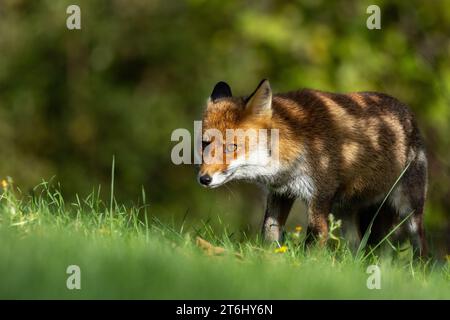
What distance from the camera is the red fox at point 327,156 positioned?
6.66 meters

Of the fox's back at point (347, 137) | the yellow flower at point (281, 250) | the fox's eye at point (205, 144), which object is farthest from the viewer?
the fox's back at point (347, 137)

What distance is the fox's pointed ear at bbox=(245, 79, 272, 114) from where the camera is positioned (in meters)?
6.64

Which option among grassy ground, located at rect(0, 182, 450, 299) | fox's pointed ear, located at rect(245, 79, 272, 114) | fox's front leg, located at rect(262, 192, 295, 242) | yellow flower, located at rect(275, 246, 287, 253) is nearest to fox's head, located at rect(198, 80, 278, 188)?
fox's pointed ear, located at rect(245, 79, 272, 114)

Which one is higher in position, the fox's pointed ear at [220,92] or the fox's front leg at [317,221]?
the fox's pointed ear at [220,92]

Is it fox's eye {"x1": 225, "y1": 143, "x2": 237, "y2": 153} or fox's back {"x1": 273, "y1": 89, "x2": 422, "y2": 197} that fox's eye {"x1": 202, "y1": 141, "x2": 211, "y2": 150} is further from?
fox's back {"x1": 273, "y1": 89, "x2": 422, "y2": 197}

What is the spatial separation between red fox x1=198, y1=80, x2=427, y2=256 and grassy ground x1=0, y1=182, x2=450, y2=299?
1.67ft

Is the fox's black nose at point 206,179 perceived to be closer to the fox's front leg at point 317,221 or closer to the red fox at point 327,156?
the red fox at point 327,156

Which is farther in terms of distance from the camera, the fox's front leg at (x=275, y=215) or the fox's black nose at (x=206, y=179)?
the fox's front leg at (x=275, y=215)

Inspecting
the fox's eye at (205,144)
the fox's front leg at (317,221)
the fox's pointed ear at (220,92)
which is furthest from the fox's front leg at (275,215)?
the fox's pointed ear at (220,92)

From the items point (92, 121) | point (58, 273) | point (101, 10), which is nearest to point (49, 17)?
point (101, 10)

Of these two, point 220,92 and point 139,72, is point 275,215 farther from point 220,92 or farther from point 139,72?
point 139,72

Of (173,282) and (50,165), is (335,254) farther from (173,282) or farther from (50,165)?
(50,165)

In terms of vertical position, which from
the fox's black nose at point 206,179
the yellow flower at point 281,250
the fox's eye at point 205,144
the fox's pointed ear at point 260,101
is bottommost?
the yellow flower at point 281,250

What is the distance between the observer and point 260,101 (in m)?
6.68
